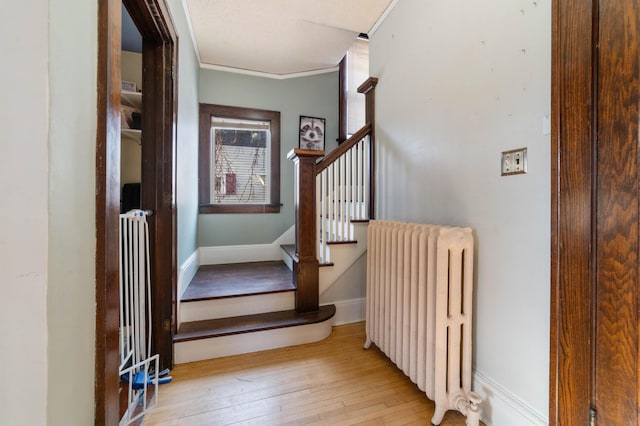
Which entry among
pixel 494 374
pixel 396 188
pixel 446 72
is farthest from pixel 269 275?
pixel 446 72

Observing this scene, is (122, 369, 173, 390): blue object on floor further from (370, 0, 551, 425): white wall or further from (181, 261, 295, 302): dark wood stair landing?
(370, 0, 551, 425): white wall

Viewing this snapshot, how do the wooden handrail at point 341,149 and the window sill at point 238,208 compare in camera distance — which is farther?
the window sill at point 238,208

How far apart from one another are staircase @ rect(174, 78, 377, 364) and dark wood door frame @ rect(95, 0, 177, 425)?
0.24 m

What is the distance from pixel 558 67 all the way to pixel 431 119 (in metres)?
0.76

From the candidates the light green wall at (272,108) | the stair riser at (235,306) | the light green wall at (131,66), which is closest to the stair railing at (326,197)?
the stair riser at (235,306)

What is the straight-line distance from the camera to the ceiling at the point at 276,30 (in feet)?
6.57

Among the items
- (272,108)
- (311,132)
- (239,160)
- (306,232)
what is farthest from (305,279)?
(272,108)

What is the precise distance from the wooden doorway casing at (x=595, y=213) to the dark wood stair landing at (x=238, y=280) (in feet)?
5.44

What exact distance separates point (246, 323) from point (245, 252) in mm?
1295

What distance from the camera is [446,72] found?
1498 millimetres

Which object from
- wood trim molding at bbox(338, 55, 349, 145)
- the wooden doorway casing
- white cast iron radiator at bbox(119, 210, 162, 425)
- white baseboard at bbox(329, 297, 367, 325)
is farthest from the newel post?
wood trim molding at bbox(338, 55, 349, 145)

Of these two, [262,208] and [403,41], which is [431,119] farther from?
[262,208]

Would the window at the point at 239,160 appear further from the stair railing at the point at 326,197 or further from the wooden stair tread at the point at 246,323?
the wooden stair tread at the point at 246,323

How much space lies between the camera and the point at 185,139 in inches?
80.4
